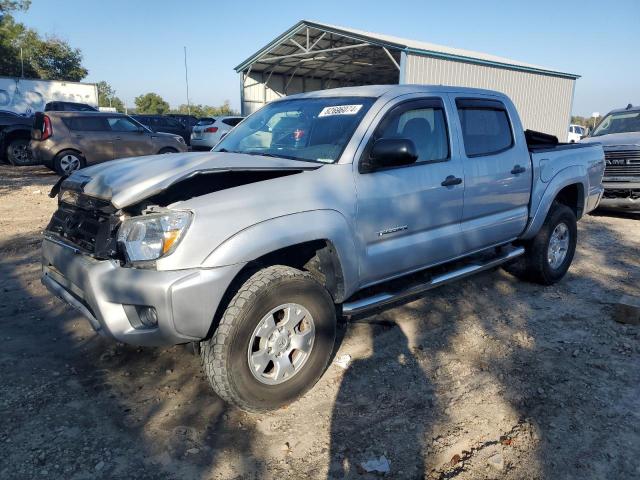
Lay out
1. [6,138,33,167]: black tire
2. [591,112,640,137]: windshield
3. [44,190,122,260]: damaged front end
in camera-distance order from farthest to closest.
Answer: [6,138,33,167]: black tire < [591,112,640,137]: windshield < [44,190,122,260]: damaged front end

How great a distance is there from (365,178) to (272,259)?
32.6 inches

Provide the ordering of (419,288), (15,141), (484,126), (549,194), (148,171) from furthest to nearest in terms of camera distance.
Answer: (15,141) → (549,194) → (484,126) → (419,288) → (148,171)

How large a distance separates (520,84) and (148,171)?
2152 cm

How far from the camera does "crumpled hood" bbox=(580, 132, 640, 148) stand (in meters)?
8.95

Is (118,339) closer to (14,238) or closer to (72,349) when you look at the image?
(72,349)

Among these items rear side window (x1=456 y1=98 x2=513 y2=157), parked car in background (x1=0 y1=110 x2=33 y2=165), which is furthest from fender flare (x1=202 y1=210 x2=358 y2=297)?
parked car in background (x1=0 y1=110 x2=33 y2=165)

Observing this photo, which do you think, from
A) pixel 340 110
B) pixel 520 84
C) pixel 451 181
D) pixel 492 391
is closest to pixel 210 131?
pixel 520 84

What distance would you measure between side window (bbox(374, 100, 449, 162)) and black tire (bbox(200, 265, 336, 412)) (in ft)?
4.26

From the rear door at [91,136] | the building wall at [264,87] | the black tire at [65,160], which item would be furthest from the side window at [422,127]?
the building wall at [264,87]

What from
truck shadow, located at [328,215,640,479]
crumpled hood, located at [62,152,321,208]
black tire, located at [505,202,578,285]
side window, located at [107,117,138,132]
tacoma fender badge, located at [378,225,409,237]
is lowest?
truck shadow, located at [328,215,640,479]

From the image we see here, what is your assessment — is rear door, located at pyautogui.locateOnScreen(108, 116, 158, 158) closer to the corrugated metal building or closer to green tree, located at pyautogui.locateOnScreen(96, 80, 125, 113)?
the corrugated metal building

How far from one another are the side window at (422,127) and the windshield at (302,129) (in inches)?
8.8

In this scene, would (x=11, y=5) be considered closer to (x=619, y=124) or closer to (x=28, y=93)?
(x=28, y=93)

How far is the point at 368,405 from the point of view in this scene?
306 cm
